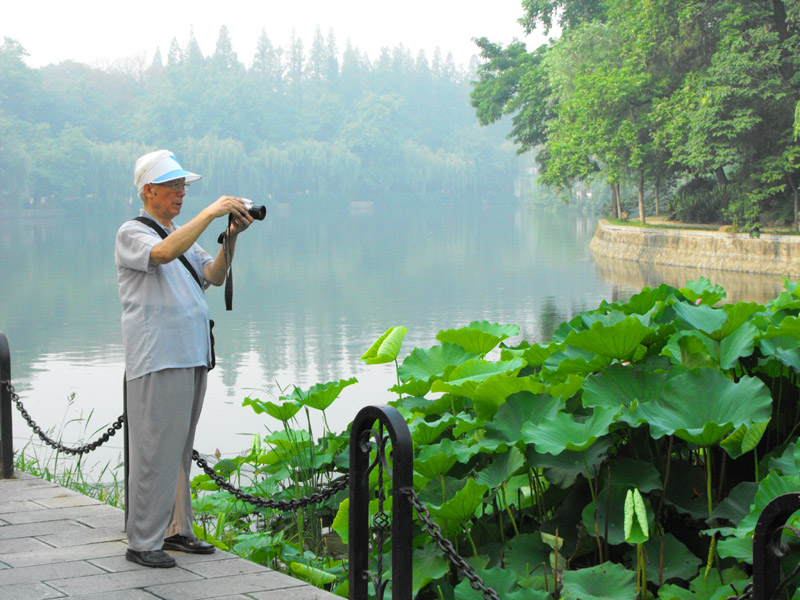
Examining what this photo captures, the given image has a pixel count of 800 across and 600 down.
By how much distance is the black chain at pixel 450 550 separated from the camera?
2.16m

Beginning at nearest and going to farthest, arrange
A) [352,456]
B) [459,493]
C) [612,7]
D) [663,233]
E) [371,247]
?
1. [352,456]
2. [459,493]
3. [663,233]
4. [612,7]
5. [371,247]

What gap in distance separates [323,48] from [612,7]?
9265 centimetres

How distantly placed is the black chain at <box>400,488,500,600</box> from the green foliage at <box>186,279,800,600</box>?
1.65 ft

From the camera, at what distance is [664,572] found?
2930mm

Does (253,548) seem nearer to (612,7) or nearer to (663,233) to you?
(663,233)

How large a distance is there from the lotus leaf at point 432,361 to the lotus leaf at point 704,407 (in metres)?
1.32

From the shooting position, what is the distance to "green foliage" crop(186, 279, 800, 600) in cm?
279

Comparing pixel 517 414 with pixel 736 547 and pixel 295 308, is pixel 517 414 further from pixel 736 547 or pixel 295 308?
pixel 295 308

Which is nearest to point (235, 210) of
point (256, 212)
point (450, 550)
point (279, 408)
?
point (256, 212)

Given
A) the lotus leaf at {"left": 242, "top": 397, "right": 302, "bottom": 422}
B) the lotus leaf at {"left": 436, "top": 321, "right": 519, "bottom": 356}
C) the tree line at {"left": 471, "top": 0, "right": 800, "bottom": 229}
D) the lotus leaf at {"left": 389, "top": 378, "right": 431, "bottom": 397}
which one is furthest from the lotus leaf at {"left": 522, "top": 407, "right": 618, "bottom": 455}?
the tree line at {"left": 471, "top": 0, "right": 800, "bottom": 229}

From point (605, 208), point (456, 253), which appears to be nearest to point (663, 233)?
point (456, 253)

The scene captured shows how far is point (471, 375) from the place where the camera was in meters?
3.65

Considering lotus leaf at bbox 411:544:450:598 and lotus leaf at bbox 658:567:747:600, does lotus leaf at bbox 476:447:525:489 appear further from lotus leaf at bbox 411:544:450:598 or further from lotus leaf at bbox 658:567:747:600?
lotus leaf at bbox 658:567:747:600

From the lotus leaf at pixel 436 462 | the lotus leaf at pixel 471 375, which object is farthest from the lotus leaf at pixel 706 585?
the lotus leaf at pixel 471 375
